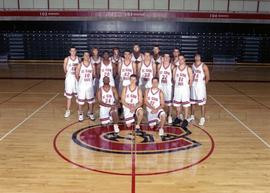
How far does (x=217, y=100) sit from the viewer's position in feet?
35.0

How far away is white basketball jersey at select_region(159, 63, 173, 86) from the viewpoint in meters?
7.79

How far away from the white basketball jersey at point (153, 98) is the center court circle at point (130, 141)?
1.84 feet

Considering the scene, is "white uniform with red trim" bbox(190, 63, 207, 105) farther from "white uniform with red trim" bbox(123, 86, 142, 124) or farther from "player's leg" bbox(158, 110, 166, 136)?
"white uniform with red trim" bbox(123, 86, 142, 124)

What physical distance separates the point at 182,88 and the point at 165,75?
51cm

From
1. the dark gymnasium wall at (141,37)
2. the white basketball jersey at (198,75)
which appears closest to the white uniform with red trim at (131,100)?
the white basketball jersey at (198,75)

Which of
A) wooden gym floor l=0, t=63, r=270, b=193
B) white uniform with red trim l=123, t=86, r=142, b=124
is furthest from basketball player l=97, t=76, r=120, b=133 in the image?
wooden gym floor l=0, t=63, r=270, b=193

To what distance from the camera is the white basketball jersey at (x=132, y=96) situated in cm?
721

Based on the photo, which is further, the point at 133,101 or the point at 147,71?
the point at 147,71

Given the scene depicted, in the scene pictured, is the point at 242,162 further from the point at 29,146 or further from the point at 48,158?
the point at 29,146

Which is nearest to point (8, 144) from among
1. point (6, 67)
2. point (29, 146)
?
point (29, 146)

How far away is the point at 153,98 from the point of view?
7219 millimetres

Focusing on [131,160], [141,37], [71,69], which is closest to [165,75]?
[71,69]

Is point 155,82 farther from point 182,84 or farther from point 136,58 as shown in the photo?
point 136,58

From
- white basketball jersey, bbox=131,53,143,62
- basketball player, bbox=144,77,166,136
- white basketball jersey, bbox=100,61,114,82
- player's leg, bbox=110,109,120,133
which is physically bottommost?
player's leg, bbox=110,109,120,133
